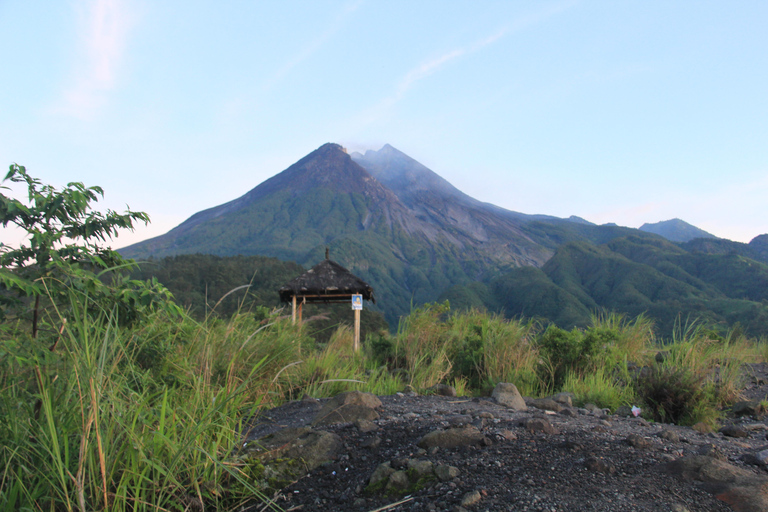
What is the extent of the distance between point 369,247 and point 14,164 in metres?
134

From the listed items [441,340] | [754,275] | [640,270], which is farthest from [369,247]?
[441,340]

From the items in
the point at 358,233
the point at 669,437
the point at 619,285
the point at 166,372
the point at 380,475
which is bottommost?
the point at 619,285

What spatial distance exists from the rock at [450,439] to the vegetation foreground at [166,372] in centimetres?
65

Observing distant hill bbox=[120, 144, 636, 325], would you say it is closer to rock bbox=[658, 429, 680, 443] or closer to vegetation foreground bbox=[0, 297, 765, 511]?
vegetation foreground bbox=[0, 297, 765, 511]

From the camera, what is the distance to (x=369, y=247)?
13750cm

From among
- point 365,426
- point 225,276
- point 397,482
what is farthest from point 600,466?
point 225,276

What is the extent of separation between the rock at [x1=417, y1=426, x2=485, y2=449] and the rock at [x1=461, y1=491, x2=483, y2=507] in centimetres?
54

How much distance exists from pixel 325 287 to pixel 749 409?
8590 millimetres

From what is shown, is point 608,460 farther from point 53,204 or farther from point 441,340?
point 441,340

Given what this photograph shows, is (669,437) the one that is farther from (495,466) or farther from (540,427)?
(495,466)

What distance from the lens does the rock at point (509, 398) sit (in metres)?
3.86

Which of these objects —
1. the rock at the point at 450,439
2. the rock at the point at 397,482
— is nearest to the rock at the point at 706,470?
the rock at the point at 450,439

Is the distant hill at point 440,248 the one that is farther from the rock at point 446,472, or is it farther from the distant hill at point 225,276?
the rock at point 446,472

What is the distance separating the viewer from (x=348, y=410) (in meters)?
3.14
